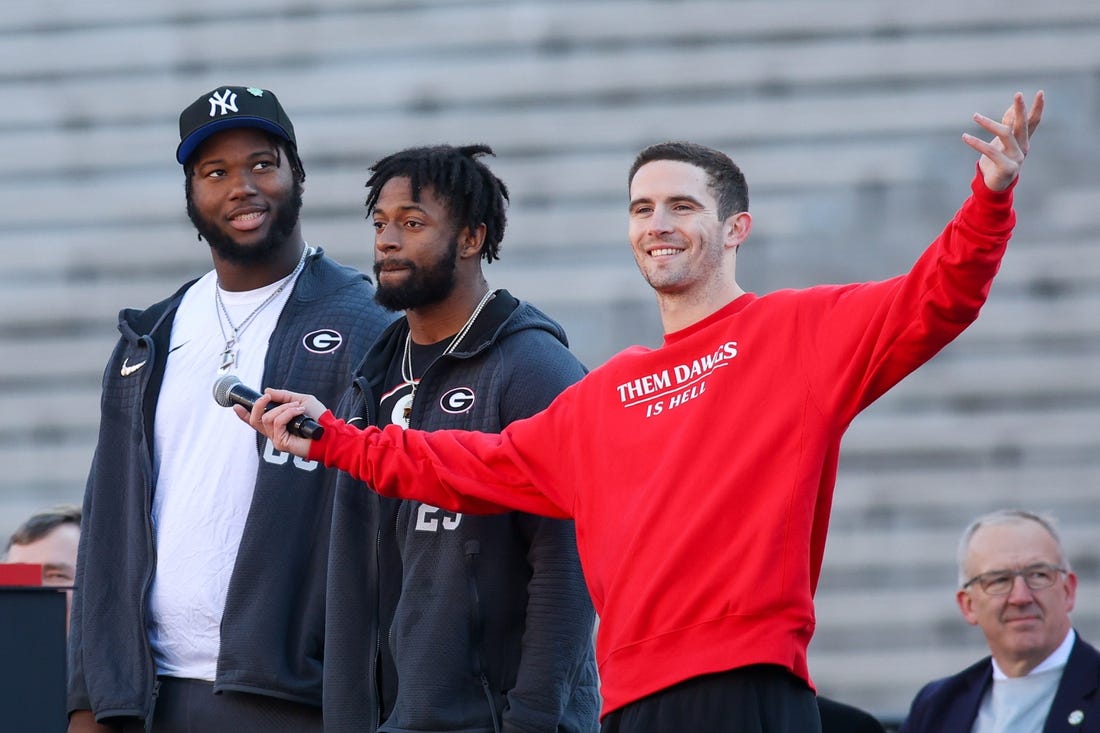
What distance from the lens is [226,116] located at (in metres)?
3.98

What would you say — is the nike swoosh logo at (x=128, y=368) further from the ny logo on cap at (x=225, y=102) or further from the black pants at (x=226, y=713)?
the black pants at (x=226, y=713)

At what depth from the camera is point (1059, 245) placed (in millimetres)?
7840

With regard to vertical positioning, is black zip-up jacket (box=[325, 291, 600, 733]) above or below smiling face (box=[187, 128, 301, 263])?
below

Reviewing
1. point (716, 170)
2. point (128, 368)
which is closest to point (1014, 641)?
point (716, 170)

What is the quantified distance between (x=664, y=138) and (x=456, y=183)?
4.43 metres

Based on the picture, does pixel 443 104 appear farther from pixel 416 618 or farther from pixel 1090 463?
pixel 416 618

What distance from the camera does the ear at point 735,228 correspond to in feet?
10.8

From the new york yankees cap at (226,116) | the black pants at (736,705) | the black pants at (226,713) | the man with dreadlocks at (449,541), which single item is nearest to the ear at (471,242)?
the man with dreadlocks at (449,541)

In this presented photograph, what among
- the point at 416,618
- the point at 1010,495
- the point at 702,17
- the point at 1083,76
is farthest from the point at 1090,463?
the point at 416,618

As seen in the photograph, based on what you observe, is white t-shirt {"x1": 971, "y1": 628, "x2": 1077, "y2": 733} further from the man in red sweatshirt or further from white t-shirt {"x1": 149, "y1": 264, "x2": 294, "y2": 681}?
white t-shirt {"x1": 149, "y1": 264, "x2": 294, "y2": 681}

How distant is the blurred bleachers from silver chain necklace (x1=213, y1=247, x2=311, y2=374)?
12.7ft

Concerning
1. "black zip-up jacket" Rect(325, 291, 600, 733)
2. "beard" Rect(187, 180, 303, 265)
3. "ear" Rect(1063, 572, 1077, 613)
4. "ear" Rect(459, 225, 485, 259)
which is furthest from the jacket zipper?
"ear" Rect(1063, 572, 1077, 613)

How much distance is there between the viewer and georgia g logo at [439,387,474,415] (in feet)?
11.8

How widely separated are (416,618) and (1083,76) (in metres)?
5.39
